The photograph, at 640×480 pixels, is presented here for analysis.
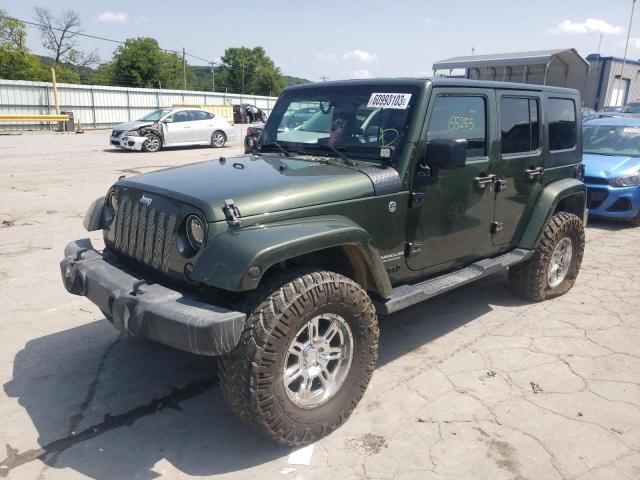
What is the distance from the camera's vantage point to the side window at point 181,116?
17.7m

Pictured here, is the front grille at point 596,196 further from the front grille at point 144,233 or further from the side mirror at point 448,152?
the front grille at point 144,233

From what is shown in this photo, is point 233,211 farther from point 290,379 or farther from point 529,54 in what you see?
point 529,54

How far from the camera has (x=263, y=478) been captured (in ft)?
8.53

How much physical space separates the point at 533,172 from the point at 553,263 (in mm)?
1049

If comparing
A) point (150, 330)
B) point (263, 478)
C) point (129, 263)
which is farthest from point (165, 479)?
point (129, 263)

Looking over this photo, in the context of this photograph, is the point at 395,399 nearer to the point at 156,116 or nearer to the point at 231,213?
the point at 231,213

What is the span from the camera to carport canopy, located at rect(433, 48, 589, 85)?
17.2 m

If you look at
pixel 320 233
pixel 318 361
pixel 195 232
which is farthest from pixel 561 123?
pixel 195 232

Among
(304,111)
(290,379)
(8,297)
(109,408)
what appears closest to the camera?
(290,379)

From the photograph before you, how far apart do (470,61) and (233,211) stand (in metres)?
18.8

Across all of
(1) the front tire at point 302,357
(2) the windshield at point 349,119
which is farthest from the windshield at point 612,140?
(1) the front tire at point 302,357

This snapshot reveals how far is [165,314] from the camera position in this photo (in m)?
2.47

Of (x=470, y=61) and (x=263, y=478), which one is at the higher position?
(x=470, y=61)

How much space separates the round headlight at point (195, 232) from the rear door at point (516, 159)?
252cm
